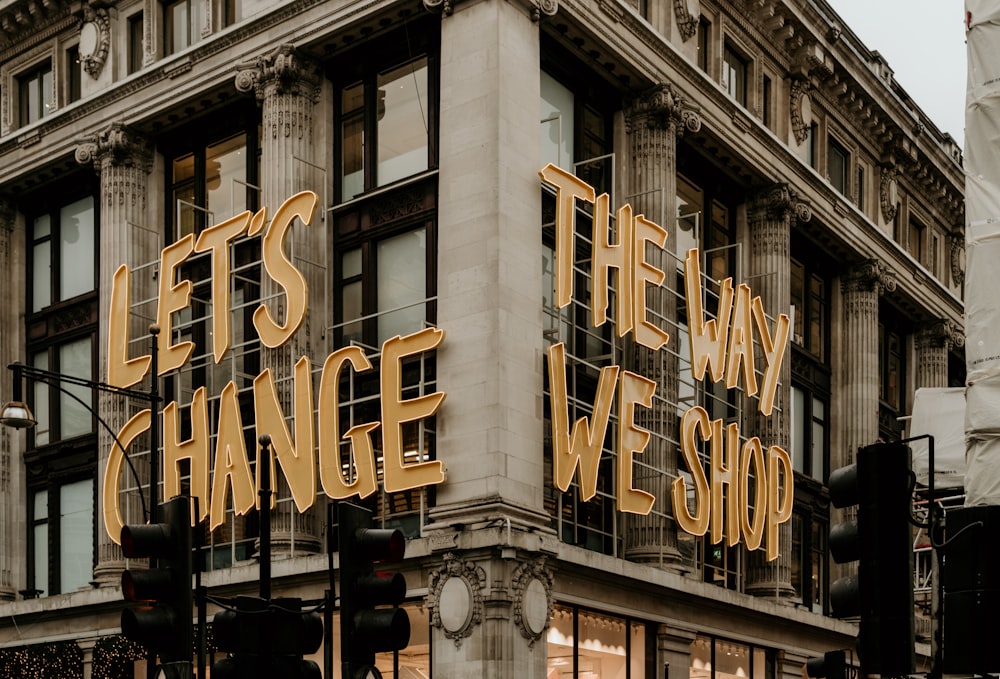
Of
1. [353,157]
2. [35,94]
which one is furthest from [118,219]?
[353,157]

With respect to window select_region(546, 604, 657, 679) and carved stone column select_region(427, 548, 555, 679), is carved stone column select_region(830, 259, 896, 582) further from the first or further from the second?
carved stone column select_region(427, 548, 555, 679)

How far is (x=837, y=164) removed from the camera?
49.3 metres

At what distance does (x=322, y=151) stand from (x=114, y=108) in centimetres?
778

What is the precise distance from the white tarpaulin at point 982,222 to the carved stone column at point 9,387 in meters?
32.4

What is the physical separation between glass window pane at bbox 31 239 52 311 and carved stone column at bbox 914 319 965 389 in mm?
31582

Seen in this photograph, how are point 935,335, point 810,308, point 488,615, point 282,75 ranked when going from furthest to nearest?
1. point 935,335
2. point 810,308
3. point 282,75
4. point 488,615

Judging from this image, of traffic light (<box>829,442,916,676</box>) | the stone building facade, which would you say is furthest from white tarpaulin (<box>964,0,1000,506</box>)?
the stone building facade

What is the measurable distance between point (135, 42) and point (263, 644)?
3267 centimetres

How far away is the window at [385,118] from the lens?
3375cm

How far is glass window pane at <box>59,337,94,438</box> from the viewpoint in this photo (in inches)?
1619

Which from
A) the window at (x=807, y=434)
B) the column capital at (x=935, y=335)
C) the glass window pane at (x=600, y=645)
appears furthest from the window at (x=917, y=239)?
the glass window pane at (x=600, y=645)

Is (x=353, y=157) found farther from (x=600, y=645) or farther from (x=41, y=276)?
(x=41, y=276)

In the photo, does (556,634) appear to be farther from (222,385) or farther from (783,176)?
(783,176)

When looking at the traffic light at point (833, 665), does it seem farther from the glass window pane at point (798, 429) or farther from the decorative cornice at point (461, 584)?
the glass window pane at point (798, 429)
